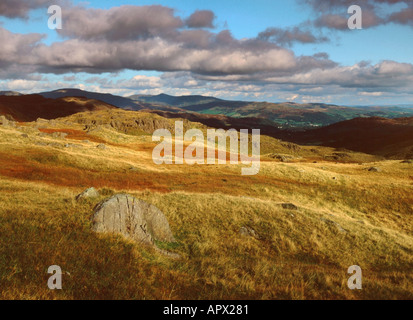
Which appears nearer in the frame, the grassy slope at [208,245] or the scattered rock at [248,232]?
the grassy slope at [208,245]

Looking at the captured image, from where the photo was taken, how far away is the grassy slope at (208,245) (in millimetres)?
8398

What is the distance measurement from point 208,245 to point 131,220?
4560 mm

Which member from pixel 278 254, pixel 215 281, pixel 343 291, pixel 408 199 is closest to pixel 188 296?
pixel 215 281

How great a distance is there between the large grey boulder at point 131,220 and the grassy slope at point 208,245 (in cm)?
90

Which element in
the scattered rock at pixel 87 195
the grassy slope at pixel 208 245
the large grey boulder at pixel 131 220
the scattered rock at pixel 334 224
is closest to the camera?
the grassy slope at pixel 208 245

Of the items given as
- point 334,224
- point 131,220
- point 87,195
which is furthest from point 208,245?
point 334,224

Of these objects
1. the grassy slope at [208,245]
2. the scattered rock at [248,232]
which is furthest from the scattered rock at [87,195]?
the scattered rock at [248,232]

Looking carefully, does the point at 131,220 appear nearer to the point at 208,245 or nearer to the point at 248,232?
the point at 208,245

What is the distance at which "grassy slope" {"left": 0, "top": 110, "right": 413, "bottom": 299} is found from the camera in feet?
27.6

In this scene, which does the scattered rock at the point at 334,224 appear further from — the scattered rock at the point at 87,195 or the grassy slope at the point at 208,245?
the scattered rock at the point at 87,195

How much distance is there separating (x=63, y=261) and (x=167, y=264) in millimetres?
3894

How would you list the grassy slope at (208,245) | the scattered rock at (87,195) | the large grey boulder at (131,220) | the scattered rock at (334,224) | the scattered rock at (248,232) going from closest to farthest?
the grassy slope at (208,245) → the large grey boulder at (131,220) → the scattered rock at (87,195) → the scattered rock at (248,232) → the scattered rock at (334,224)

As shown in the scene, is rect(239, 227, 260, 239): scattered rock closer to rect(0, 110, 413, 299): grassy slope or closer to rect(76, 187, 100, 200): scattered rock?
rect(0, 110, 413, 299): grassy slope

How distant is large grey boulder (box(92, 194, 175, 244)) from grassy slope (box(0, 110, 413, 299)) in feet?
2.94
